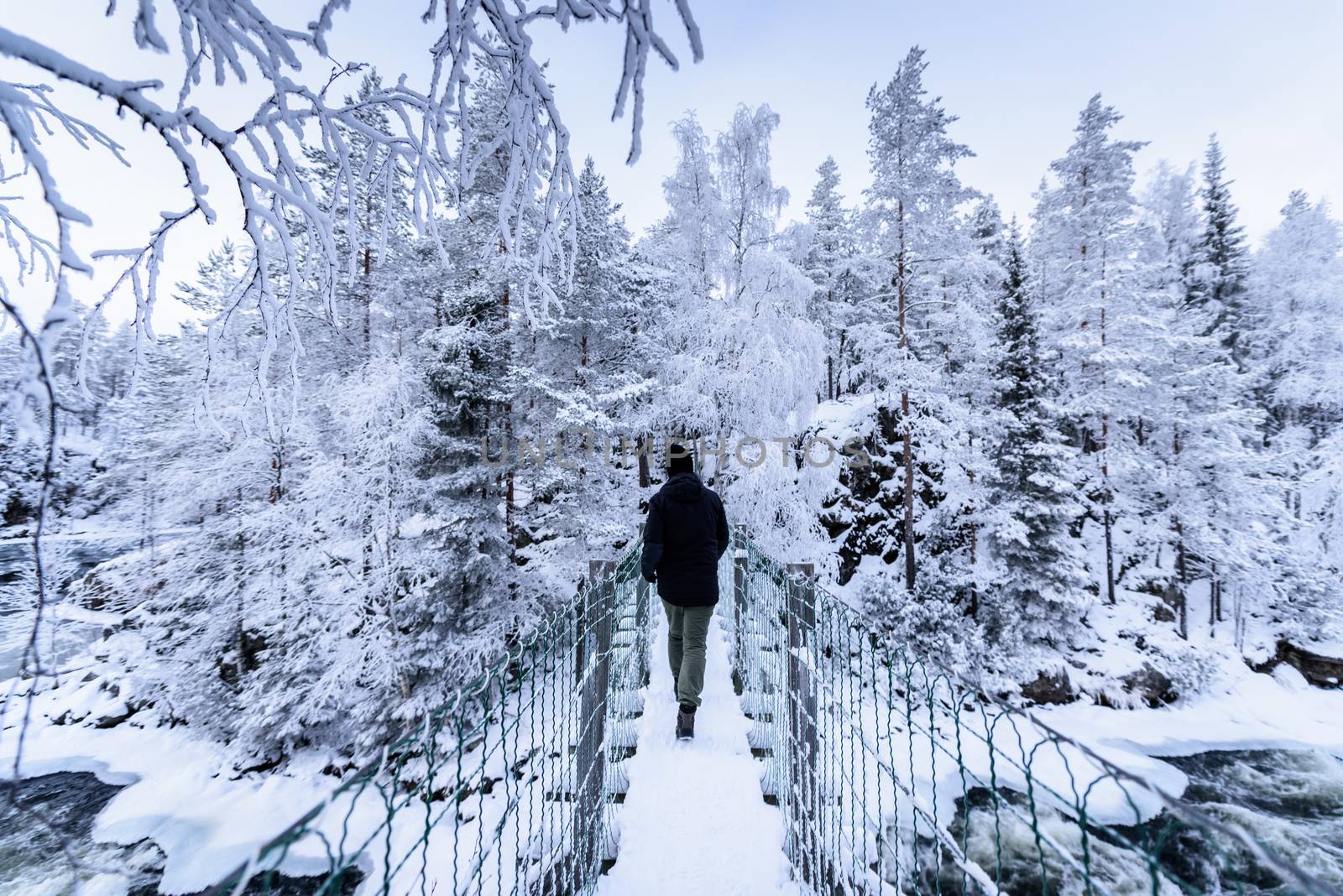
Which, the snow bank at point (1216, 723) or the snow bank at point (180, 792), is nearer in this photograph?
the snow bank at point (180, 792)

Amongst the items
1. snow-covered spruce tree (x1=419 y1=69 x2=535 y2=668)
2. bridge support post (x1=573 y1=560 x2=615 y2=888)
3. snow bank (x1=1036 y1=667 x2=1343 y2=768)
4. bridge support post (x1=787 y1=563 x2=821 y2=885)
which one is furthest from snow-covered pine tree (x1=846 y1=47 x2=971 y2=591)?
bridge support post (x1=573 y1=560 x2=615 y2=888)

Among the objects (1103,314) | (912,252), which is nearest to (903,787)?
(912,252)

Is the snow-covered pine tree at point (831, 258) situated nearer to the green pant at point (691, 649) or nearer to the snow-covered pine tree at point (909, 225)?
the snow-covered pine tree at point (909, 225)

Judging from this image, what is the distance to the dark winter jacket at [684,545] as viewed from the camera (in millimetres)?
4008

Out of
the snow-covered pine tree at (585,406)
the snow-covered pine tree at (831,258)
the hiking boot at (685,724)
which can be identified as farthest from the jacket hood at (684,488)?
the snow-covered pine tree at (831,258)

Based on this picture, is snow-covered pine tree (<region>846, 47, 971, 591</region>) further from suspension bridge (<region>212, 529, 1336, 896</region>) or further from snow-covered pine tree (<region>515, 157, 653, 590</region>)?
suspension bridge (<region>212, 529, 1336, 896</region>)

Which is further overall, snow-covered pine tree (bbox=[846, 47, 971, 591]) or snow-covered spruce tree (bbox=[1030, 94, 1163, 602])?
snow-covered spruce tree (bbox=[1030, 94, 1163, 602])

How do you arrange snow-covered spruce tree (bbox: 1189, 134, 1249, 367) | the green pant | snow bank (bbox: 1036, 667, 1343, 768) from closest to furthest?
the green pant
snow bank (bbox: 1036, 667, 1343, 768)
snow-covered spruce tree (bbox: 1189, 134, 1249, 367)

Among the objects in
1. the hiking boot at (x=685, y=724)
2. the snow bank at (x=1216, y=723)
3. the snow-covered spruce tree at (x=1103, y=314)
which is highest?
the snow-covered spruce tree at (x=1103, y=314)

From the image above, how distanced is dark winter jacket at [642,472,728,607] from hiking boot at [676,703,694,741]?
2.50 feet

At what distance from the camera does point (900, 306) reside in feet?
42.0

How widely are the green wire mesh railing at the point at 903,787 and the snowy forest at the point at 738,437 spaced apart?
349 centimetres

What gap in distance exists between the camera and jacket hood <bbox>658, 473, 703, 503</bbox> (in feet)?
13.4

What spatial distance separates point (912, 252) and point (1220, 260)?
14.0m
